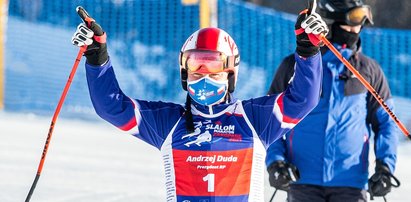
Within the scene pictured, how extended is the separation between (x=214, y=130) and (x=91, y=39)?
72cm

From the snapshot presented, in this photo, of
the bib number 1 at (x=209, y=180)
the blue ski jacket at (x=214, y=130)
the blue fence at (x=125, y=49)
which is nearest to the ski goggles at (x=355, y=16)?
the blue ski jacket at (x=214, y=130)

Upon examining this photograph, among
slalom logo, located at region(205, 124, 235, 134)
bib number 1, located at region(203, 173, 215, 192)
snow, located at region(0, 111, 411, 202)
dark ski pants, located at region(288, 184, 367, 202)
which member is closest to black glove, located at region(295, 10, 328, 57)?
slalom logo, located at region(205, 124, 235, 134)

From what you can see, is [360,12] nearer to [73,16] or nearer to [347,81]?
[347,81]

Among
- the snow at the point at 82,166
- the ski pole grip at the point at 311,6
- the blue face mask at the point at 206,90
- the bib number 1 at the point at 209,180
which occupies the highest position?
the ski pole grip at the point at 311,6

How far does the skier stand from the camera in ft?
14.0

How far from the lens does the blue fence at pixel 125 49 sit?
1320 cm

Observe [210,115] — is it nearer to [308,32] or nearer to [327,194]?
[308,32]

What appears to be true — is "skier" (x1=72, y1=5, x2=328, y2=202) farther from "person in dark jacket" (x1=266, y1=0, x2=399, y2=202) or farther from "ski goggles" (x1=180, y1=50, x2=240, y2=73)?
"person in dark jacket" (x1=266, y1=0, x2=399, y2=202)

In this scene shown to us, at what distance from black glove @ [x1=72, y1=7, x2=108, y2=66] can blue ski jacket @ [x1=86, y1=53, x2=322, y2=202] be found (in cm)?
5

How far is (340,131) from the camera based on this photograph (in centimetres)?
526

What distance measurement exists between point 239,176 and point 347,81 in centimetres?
131

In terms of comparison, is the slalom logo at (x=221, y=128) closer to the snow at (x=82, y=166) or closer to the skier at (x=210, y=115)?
the skier at (x=210, y=115)

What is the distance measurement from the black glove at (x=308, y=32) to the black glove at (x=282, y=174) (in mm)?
1120

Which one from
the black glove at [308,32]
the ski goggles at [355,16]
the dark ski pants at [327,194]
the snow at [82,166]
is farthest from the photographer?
the snow at [82,166]
